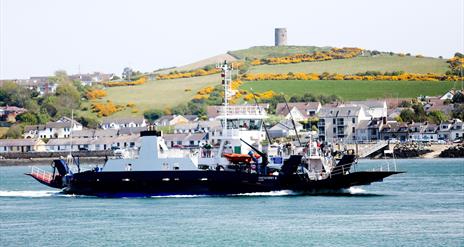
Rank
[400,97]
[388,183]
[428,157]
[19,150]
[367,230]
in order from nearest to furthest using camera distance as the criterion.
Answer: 1. [367,230]
2. [388,183]
3. [428,157]
4. [19,150]
5. [400,97]

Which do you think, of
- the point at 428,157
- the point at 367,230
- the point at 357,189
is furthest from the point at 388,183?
the point at 428,157

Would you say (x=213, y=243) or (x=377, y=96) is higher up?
(x=377, y=96)

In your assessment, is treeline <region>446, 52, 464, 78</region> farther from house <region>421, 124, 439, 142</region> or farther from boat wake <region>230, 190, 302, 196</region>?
boat wake <region>230, 190, 302, 196</region>

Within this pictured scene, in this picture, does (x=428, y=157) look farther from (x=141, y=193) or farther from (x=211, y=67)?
(x=211, y=67)

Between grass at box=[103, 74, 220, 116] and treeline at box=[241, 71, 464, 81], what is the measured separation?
6.37 metres

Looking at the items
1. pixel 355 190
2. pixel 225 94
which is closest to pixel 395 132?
pixel 355 190

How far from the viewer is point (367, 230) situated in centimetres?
3778

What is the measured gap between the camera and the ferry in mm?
50219

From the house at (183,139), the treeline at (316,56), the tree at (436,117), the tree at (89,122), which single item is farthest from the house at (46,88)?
the tree at (436,117)

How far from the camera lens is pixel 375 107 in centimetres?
12788

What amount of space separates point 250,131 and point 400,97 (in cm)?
8793

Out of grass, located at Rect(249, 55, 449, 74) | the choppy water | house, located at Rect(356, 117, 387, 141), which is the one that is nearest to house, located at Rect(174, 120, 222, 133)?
house, located at Rect(356, 117, 387, 141)

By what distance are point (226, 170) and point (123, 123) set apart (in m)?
83.3

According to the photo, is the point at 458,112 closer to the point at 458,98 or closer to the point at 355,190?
the point at 458,98
